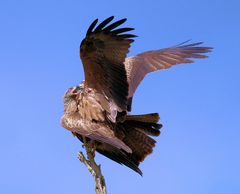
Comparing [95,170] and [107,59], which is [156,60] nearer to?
[107,59]

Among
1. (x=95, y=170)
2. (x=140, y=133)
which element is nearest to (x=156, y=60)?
(x=140, y=133)

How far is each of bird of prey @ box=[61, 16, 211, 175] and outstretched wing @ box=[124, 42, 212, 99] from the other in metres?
0.47

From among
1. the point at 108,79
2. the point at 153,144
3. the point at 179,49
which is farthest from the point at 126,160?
the point at 179,49

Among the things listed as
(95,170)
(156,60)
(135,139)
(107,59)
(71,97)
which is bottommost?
(95,170)

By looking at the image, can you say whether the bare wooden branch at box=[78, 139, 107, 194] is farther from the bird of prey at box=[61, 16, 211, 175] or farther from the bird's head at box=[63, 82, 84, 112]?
the bird's head at box=[63, 82, 84, 112]

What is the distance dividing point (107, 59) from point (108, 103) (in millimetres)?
506

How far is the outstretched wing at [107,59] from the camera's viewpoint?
6902 mm

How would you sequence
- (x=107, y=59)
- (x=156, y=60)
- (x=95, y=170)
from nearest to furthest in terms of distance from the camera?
(x=95, y=170), (x=107, y=59), (x=156, y=60)

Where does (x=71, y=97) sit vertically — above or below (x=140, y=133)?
above

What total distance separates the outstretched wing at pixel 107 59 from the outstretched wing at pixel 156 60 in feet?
1.49

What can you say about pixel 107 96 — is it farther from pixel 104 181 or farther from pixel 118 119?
pixel 104 181

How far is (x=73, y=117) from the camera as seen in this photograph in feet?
23.2

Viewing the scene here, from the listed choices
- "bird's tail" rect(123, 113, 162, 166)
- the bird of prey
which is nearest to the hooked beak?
the bird of prey

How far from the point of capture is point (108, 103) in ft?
23.6
